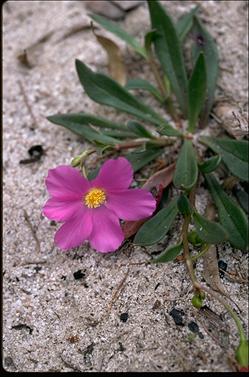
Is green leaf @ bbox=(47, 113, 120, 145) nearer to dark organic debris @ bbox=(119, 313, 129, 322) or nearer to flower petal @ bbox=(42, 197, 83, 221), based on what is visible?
flower petal @ bbox=(42, 197, 83, 221)

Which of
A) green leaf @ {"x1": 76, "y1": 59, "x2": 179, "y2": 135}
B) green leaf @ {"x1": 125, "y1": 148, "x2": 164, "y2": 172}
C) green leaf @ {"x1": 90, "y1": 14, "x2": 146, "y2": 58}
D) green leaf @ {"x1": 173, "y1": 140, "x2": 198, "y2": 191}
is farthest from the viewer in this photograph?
green leaf @ {"x1": 90, "y1": 14, "x2": 146, "y2": 58}

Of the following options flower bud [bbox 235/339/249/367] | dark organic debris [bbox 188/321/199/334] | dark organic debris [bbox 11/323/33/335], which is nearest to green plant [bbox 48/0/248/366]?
dark organic debris [bbox 188/321/199/334]

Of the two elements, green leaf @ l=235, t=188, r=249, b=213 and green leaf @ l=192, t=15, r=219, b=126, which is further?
green leaf @ l=192, t=15, r=219, b=126

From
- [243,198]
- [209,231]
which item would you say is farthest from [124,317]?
[243,198]

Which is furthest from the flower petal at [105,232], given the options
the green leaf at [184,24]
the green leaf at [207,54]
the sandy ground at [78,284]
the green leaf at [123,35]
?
the green leaf at [184,24]

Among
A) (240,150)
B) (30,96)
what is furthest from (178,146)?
(30,96)

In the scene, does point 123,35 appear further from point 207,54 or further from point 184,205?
point 184,205

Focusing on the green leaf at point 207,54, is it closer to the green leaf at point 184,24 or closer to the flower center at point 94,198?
the green leaf at point 184,24
